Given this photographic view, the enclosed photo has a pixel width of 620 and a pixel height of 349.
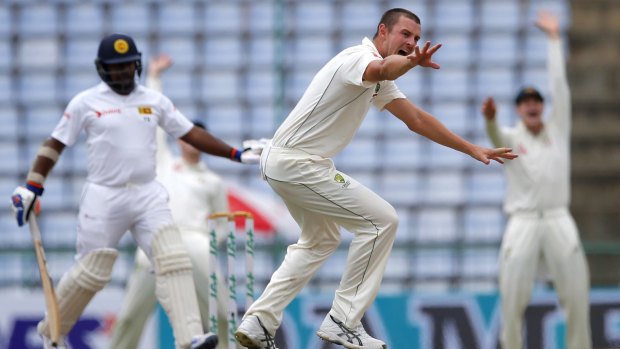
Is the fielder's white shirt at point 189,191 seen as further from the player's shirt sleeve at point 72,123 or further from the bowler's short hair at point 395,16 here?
the bowler's short hair at point 395,16

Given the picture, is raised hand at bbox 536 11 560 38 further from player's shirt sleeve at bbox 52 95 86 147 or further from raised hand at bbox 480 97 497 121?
player's shirt sleeve at bbox 52 95 86 147

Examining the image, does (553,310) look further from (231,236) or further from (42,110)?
(42,110)

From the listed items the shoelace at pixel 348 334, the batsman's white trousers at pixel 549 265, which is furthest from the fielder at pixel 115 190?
the batsman's white trousers at pixel 549 265

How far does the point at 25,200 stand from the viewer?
6.98m

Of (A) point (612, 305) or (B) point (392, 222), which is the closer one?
(B) point (392, 222)

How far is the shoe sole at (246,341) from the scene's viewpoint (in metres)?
6.08

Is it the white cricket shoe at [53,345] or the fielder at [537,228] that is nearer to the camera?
the white cricket shoe at [53,345]

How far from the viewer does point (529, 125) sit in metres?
8.84

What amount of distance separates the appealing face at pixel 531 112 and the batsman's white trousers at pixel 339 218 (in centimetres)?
293

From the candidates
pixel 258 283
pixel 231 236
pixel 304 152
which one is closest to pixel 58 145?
pixel 231 236

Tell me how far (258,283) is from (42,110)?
4652 mm

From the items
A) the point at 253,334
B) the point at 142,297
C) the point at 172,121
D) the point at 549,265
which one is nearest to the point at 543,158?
the point at 549,265

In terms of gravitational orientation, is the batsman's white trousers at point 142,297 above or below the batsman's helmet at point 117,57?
below

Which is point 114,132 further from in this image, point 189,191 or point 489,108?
point 489,108
